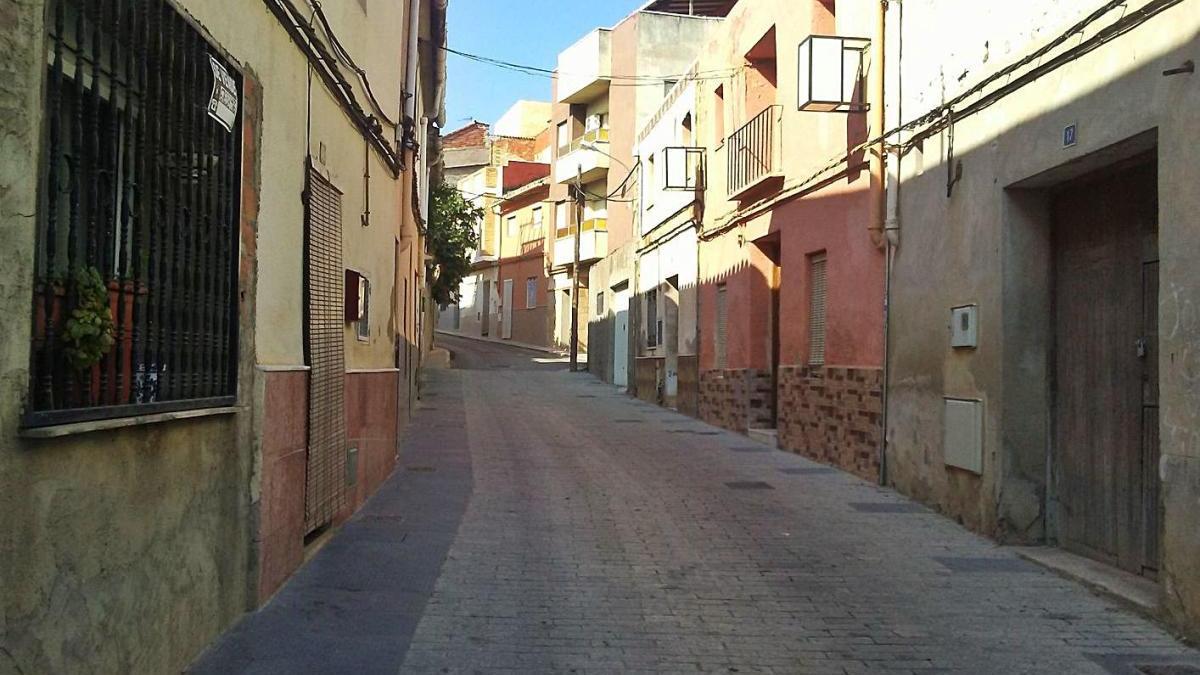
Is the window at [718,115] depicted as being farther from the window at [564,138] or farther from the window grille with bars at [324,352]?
the window at [564,138]

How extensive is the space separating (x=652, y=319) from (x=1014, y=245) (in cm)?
1471

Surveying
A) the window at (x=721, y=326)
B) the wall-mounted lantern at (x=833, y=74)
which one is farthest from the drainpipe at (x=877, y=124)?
the window at (x=721, y=326)

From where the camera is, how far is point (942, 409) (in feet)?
29.1

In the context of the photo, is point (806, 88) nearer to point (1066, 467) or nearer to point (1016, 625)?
point (1066, 467)

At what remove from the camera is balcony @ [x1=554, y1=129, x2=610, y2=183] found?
3362cm

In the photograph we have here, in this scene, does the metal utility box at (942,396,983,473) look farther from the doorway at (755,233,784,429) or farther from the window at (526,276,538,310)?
the window at (526,276,538,310)

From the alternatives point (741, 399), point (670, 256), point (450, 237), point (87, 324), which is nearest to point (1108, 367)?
point (87, 324)

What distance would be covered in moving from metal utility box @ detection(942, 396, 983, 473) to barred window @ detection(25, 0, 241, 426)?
18.3 ft

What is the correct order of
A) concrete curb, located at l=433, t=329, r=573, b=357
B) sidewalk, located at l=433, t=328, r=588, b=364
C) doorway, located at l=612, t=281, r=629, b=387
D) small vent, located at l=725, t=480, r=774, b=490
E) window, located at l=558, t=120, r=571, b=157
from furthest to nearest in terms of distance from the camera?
concrete curb, located at l=433, t=329, r=573, b=357
sidewalk, located at l=433, t=328, r=588, b=364
window, located at l=558, t=120, r=571, b=157
doorway, located at l=612, t=281, r=629, b=387
small vent, located at l=725, t=480, r=774, b=490

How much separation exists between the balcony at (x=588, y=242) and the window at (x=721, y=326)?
15.9 meters

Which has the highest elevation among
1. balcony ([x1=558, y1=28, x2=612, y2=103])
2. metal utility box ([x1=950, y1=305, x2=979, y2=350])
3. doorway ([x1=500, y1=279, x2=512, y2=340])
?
balcony ([x1=558, y1=28, x2=612, y2=103])

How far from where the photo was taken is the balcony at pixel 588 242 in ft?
113

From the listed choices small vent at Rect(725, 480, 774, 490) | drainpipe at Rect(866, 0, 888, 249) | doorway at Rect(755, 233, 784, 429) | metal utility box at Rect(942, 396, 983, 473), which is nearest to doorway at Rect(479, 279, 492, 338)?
doorway at Rect(755, 233, 784, 429)

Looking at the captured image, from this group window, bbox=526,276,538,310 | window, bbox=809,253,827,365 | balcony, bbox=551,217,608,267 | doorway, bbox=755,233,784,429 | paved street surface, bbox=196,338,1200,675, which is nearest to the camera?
paved street surface, bbox=196,338,1200,675
